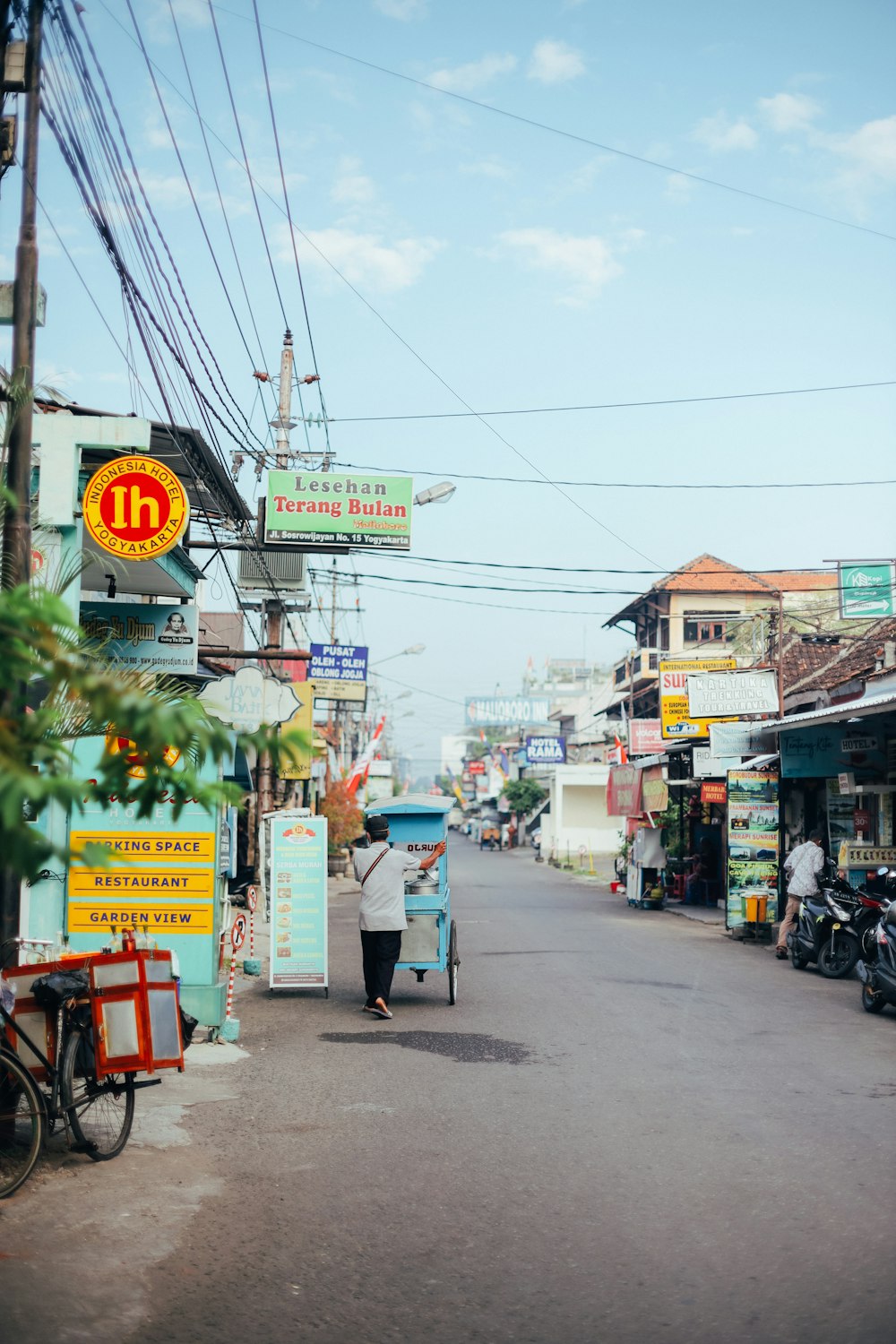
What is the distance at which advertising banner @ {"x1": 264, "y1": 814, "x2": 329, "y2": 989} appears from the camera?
12.9 m

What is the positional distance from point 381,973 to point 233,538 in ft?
27.9

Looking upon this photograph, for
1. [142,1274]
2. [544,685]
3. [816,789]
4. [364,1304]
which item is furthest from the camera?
[544,685]

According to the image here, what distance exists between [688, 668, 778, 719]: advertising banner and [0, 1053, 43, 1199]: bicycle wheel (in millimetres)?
17247

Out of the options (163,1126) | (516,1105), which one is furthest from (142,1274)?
(516,1105)

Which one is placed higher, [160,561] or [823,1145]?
[160,561]

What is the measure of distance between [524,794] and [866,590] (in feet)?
197

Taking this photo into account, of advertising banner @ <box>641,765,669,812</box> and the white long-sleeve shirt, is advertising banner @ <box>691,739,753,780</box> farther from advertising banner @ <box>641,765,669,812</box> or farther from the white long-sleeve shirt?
the white long-sleeve shirt

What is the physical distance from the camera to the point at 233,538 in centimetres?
1867

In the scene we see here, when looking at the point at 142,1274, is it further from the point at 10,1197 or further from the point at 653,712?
the point at 653,712

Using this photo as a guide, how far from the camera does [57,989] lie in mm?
6609

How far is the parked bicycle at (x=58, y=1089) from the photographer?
608 cm

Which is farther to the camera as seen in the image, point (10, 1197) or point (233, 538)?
point (233, 538)

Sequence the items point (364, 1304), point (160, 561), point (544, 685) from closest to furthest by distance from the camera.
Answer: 1. point (364, 1304)
2. point (160, 561)
3. point (544, 685)

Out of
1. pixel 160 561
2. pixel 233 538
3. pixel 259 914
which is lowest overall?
pixel 259 914
